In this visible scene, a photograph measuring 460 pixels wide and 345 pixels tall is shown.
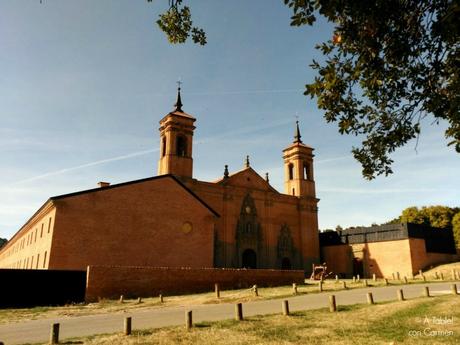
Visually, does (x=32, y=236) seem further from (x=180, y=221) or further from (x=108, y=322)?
(x=108, y=322)

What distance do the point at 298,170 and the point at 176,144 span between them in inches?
647

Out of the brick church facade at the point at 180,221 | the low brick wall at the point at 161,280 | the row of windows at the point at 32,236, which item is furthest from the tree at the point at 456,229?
the row of windows at the point at 32,236

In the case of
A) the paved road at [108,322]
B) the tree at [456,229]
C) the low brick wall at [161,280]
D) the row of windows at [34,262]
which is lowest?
the paved road at [108,322]

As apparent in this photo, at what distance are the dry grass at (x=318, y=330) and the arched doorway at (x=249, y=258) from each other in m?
28.5

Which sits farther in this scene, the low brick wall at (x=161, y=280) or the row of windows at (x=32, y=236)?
the row of windows at (x=32, y=236)

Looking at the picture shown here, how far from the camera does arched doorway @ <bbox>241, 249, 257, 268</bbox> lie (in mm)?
41656

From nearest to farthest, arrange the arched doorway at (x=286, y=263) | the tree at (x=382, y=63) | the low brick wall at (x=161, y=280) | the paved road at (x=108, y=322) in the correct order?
the tree at (x=382, y=63) → the paved road at (x=108, y=322) → the low brick wall at (x=161, y=280) → the arched doorway at (x=286, y=263)

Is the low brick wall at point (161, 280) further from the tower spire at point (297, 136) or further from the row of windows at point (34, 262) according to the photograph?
the tower spire at point (297, 136)

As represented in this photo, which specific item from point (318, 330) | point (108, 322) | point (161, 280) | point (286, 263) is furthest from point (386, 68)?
point (286, 263)

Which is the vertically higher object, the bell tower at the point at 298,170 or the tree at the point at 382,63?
the bell tower at the point at 298,170

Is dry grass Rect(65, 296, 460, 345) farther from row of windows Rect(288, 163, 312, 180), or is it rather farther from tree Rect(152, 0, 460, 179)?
row of windows Rect(288, 163, 312, 180)

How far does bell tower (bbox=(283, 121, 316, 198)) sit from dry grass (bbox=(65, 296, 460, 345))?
113 ft

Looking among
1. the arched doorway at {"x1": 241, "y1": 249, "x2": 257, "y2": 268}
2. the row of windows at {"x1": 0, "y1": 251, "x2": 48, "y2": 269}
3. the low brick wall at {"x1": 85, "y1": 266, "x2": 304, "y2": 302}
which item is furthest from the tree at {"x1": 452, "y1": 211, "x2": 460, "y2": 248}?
the row of windows at {"x1": 0, "y1": 251, "x2": 48, "y2": 269}

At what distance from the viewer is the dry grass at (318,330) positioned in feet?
31.4
